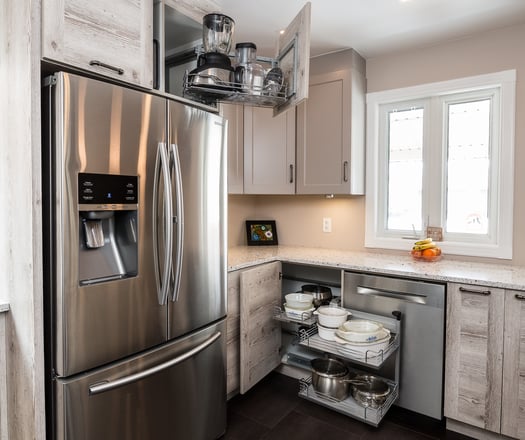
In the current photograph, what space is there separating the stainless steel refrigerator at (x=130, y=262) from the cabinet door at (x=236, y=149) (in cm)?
89

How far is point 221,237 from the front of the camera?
75.9 inches

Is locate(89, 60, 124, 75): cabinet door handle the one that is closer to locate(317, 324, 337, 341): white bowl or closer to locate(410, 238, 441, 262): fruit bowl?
locate(317, 324, 337, 341): white bowl

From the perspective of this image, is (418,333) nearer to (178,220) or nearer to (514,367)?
(514,367)

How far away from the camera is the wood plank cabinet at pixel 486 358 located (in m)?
1.88

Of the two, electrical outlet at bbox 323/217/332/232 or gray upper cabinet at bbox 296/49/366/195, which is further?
electrical outlet at bbox 323/217/332/232

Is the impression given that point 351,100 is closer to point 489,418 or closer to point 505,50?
point 505,50

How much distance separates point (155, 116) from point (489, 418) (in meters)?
2.21

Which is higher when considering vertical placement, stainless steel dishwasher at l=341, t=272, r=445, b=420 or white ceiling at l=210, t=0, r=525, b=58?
white ceiling at l=210, t=0, r=525, b=58

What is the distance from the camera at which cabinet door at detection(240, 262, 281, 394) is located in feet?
7.50

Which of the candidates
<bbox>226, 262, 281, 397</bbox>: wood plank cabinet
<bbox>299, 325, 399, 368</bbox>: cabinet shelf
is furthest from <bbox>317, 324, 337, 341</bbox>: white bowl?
<bbox>226, 262, 281, 397</bbox>: wood plank cabinet

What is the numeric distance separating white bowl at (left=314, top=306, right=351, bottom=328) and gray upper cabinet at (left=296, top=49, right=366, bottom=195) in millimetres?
882

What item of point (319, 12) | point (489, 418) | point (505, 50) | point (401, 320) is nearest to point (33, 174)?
point (319, 12)

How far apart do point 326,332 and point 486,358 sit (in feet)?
2.72

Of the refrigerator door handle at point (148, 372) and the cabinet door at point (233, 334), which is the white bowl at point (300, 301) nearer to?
the cabinet door at point (233, 334)
